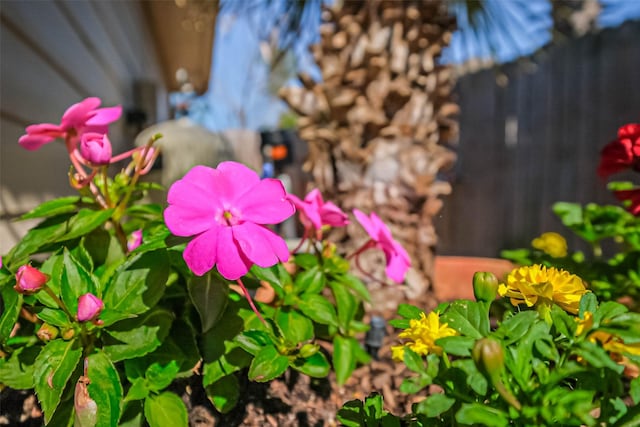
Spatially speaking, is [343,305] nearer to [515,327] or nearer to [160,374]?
[160,374]

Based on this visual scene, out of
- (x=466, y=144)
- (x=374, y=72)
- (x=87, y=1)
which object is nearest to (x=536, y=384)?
(x=374, y=72)

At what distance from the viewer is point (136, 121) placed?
370cm

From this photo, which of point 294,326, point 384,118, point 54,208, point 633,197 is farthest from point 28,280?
point 384,118

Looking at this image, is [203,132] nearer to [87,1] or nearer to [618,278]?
[87,1]

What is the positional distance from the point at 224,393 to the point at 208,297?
0.51 ft

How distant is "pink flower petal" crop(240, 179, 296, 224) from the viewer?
25.3 inches

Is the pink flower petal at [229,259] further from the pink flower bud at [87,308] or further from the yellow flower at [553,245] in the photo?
the yellow flower at [553,245]

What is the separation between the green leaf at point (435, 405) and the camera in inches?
17.8

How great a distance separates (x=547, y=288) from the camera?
0.54 metres

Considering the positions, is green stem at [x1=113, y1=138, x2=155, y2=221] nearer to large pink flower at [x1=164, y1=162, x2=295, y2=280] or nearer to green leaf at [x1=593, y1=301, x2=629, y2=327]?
large pink flower at [x1=164, y1=162, x2=295, y2=280]

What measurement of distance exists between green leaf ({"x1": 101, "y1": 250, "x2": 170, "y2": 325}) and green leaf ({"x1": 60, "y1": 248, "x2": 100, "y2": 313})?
0.09 ft

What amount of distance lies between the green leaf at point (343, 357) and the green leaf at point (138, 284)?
349mm

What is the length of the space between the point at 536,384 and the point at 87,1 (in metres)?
2.64

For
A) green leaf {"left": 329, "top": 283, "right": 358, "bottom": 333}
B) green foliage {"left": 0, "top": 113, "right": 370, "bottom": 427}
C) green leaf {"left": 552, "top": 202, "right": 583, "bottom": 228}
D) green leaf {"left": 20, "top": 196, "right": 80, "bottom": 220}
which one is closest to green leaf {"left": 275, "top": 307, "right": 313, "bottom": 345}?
green foliage {"left": 0, "top": 113, "right": 370, "bottom": 427}
